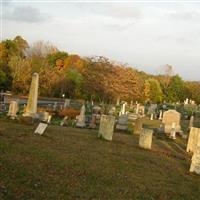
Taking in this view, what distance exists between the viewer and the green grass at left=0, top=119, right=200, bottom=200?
334 inches

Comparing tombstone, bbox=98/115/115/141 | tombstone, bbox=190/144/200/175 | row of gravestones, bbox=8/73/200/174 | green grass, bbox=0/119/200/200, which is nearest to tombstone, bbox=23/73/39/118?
row of gravestones, bbox=8/73/200/174

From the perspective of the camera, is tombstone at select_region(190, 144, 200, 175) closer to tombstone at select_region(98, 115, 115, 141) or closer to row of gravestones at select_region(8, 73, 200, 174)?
row of gravestones at select_region(8, 73, 200, 174)

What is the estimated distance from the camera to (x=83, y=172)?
10.5 metres

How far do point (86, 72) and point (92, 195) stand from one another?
134 feet

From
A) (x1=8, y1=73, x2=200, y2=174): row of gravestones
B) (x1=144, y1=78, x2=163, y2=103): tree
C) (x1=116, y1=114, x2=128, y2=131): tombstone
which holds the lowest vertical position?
(x1=116, y1=114, x2=128, y2=131): tombstone

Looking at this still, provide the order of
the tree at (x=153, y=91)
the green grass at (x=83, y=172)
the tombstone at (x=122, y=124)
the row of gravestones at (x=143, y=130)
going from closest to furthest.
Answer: the green grass at (x=83, y=172) < the row of gravestones at (x=143, y=130) < the tombstone at (x=122, y=124) < the tree at (x=153, y=91)

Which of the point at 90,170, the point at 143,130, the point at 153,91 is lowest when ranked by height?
the point at 90,170

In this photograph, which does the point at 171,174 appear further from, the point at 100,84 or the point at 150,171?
the point at 100,84

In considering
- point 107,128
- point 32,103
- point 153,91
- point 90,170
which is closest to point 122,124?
point 32,103

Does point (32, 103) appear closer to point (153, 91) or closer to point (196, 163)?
point (196, 163)

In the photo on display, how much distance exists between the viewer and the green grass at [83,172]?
8484mm

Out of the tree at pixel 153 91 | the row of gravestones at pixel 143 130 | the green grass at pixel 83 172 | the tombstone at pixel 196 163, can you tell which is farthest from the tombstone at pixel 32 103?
the tree at pixel 153 91

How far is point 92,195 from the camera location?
859cm

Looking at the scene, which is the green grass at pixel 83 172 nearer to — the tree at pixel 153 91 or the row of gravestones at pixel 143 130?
the row of gravestones at pixel 143 130
